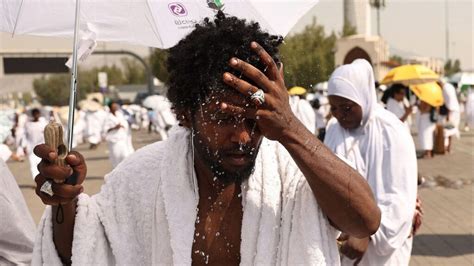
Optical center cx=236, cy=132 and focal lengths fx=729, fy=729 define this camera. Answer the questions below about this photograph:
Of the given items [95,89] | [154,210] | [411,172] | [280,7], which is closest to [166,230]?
[154,210]

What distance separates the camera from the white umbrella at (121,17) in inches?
112

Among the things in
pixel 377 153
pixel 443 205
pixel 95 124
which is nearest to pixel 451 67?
pixel 95 124

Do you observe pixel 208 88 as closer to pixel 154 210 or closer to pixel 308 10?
pixel 154 210

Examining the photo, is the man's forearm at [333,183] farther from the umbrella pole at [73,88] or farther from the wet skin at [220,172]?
the umbrella pole at [73,88]

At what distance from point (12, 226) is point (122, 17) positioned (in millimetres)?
971

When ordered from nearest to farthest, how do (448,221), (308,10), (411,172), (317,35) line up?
(308,10), (411,172), (448,221), (317,35)

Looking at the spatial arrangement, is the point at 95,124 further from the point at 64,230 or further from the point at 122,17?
the point at 64,230

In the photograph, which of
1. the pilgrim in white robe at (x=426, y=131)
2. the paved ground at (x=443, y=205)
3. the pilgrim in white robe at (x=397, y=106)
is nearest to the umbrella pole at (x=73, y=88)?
the paved ground at (x=443, y=205)

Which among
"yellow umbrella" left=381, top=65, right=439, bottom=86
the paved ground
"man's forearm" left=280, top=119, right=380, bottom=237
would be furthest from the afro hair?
"yellow umbrella" left=381, top=65, right=439, bottom=86

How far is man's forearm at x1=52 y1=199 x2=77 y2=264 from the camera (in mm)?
2232

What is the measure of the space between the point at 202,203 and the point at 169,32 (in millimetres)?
892

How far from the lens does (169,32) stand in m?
2.93

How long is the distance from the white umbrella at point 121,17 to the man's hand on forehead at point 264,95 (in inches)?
34.4

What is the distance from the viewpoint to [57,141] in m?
2.09
